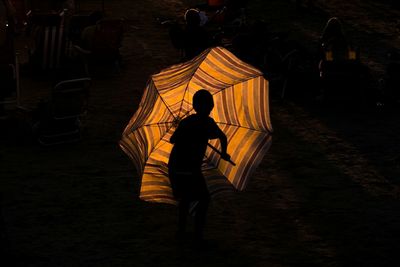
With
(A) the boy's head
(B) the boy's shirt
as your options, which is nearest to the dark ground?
(B) the boy's shirt

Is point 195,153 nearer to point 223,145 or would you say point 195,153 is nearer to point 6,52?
point 223,145

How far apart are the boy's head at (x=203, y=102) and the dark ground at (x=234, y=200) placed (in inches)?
52.3

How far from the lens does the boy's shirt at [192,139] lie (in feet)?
35.7

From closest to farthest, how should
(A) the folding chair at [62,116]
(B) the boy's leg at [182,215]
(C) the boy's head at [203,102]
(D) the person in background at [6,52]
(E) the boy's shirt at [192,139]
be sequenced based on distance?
(C) the boy's head at [203,102], (E) the boy's shirt at [192,139], (B) the boy's leg at [182,215], (A) the folding chair at [62,116], (D) the person in background at [6,52]

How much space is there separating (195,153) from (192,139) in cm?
14

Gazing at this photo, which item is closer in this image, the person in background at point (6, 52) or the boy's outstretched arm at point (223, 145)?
the boy's outstretched arm at point (223, 145)

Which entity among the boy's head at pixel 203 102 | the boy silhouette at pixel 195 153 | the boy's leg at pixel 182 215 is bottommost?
the boy's leg at pixel 182 215

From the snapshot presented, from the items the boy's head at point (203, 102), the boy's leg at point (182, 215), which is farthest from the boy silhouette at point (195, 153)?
the boy's leg at point (182, 215)

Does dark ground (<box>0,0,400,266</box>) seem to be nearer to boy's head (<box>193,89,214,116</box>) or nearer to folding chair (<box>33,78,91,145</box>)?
folding chair (<box>33,78,91,145</box>)

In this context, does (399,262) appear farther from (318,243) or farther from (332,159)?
(332,159)

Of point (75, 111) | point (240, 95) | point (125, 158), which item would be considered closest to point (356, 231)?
point (240, 95)

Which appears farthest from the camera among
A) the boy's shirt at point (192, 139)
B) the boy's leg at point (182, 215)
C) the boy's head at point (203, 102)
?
the boy's leg at point (182, 215)

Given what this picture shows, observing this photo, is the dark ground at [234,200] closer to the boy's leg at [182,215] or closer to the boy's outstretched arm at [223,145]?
the boy's leg at [182,215]

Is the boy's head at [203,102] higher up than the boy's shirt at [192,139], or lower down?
higher up
